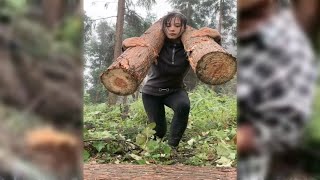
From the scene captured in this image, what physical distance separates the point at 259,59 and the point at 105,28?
7607mm

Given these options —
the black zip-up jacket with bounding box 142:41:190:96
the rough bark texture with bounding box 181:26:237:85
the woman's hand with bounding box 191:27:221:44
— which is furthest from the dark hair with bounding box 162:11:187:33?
the rough bark texture with bounding box 181:26:237:85

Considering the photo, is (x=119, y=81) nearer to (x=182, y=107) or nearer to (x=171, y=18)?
(x=171, y=18)

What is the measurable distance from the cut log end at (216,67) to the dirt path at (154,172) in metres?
0.61

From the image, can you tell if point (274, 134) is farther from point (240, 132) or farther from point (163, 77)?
point (163, 77)

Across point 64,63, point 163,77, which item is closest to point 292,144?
point 64,63

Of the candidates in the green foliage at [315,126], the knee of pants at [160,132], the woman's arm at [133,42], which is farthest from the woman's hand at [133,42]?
the green foliage at [315,126]

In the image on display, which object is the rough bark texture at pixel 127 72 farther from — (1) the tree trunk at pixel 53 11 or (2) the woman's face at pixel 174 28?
(1) the tree trunk at pixel 53 11

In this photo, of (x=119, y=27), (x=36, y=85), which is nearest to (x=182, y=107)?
(x=119, y=27)

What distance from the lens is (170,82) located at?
4352 millimetres

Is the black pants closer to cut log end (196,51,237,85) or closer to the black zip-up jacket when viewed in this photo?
the black zip-up jacket

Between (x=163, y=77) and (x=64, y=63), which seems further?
(x=163, y=77)

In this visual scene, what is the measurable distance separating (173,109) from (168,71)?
42cm

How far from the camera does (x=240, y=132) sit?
4.33 ft

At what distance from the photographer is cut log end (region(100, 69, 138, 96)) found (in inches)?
116
